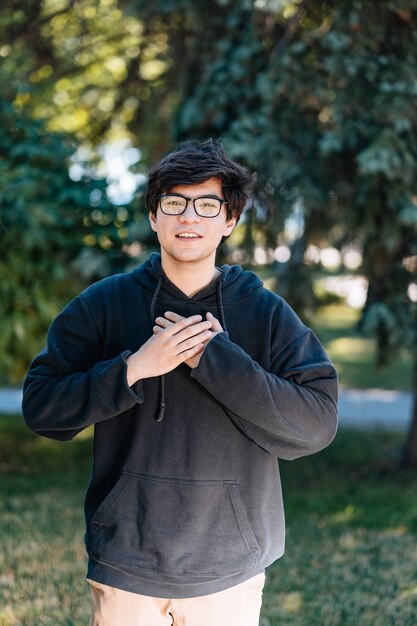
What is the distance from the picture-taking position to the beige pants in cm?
218

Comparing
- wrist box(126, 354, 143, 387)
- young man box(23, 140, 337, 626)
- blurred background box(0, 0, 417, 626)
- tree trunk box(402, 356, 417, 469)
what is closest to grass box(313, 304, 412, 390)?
tree trunk box(402, 356, 417, 469)

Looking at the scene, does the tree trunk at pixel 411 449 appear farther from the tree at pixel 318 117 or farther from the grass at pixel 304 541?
the grass at pixel 304 541

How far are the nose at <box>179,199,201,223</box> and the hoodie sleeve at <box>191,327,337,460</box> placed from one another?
1.00 feet

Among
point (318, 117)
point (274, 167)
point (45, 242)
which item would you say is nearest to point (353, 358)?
point (318, 117)

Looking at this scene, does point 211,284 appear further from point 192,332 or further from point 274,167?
point 274,167

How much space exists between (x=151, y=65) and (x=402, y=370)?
22.7 feet

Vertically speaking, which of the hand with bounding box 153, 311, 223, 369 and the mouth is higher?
the mouth

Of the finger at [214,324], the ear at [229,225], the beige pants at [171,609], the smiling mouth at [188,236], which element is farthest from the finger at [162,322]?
the beige pants at [171,609]

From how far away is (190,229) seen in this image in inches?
86.7

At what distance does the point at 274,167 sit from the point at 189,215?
4.25 m

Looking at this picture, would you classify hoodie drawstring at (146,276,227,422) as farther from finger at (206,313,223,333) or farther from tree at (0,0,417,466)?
tree at (0,0,417,466)

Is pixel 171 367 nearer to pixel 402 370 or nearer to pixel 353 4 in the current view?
→ pixel 353 4

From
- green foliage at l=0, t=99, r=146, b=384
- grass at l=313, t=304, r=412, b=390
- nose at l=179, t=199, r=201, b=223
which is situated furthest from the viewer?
grass at l=313, t=304, r=412, b=390

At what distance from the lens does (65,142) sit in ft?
21.9
